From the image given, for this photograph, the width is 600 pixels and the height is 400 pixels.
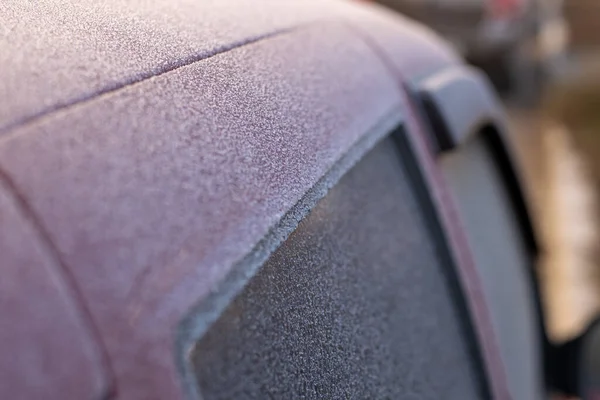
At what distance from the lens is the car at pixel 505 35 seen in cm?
1040

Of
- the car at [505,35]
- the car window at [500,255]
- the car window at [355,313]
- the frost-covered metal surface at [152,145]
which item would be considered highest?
the frost-covered metal surface at [152,145]

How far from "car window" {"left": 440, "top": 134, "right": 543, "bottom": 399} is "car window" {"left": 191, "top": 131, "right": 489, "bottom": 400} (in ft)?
0.56

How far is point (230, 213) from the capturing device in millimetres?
750

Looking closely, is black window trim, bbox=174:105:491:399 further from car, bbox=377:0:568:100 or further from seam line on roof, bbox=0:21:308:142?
car, bbox=377:0:568:100

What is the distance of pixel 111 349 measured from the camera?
59 centimetres

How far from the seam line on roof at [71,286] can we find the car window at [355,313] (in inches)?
4.1

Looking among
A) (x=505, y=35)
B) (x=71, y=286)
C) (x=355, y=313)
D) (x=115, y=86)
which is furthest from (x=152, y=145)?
(x=505, y=35)

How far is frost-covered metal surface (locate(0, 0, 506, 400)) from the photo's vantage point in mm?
617

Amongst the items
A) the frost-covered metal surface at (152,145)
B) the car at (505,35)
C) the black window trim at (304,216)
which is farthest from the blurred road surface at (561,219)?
the frost-covered metal surface at (152,145)

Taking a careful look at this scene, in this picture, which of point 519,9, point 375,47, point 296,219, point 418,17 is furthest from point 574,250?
point 418,17

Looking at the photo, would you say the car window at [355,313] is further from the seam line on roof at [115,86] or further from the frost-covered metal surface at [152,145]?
the seam line on roof at [115,86]

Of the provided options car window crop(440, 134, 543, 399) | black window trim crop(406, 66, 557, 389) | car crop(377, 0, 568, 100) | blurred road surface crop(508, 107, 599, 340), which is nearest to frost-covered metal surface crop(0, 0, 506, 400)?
black window trim crop(406, 66, 557, 389)

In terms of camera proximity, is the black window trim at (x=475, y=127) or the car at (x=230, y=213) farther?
the black window trim at (x=475, y=127)

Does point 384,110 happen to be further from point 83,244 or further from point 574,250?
point 574,250
